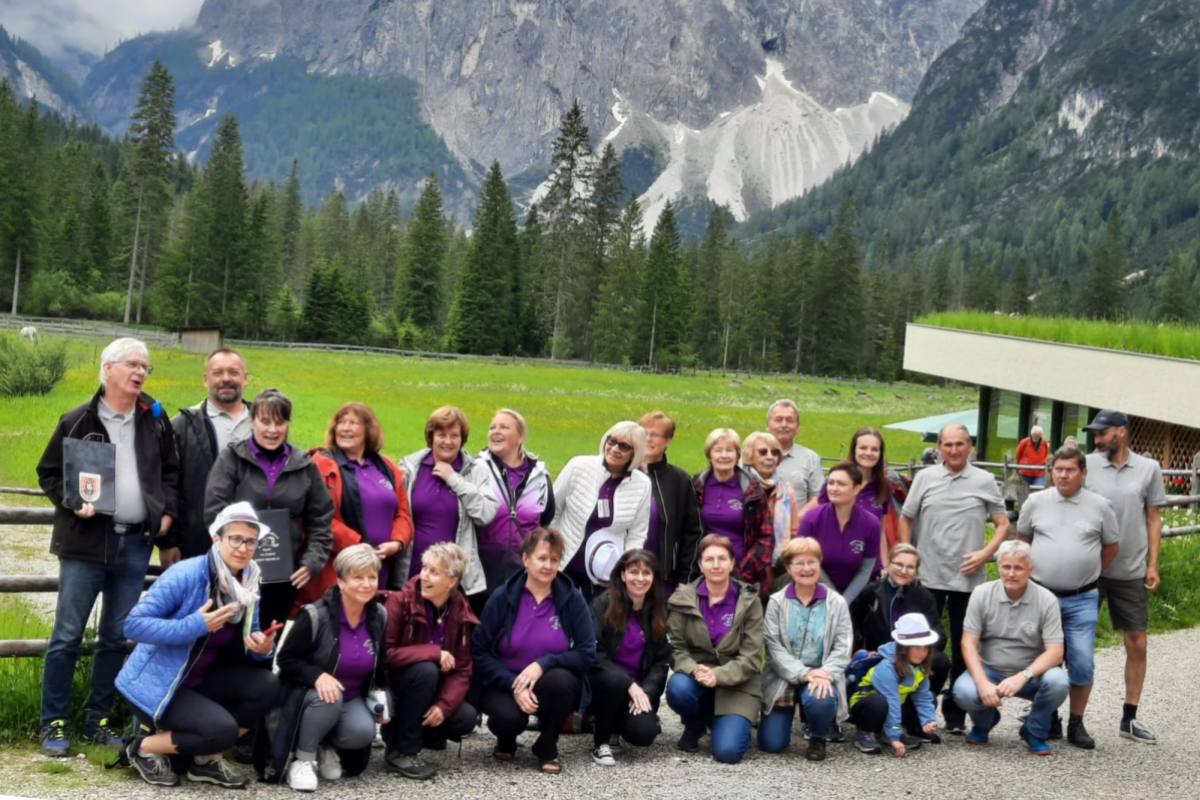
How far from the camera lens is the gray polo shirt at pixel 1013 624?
7.23m

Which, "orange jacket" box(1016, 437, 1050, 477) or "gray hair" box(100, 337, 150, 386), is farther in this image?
"orange jacket" box(1016, 437, 1050, 477)

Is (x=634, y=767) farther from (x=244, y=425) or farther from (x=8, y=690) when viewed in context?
(x=8, y=690)

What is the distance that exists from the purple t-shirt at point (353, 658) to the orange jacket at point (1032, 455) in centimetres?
1806

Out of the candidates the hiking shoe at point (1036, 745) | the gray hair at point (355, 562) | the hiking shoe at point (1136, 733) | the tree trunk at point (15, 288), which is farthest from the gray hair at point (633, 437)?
the tree trunk at point (15, 288)

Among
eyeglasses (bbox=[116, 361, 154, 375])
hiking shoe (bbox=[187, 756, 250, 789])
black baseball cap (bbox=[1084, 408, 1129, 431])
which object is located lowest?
hiking shoe (bbox=[187, 756, 250, 789])

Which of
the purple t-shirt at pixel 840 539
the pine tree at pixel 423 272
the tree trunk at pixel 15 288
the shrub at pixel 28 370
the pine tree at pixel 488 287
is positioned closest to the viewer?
the purple t-shirt at pixel 840 539

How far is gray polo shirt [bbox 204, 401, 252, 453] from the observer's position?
6.58 meters

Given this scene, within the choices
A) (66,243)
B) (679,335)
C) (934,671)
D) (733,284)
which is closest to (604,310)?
(679,335)

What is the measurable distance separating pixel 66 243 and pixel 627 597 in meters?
85.4

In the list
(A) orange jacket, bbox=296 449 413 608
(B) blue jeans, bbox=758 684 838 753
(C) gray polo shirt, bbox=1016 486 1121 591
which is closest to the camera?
(A) orange jacket, bbox=296 449 413 608

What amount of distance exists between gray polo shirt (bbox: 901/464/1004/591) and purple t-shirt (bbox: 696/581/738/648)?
5.15ft

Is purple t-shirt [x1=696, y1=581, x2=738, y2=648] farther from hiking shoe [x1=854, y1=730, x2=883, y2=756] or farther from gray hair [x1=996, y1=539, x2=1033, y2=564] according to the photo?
gray hair [x1=996, y1=539, x2=1033, y2=564]

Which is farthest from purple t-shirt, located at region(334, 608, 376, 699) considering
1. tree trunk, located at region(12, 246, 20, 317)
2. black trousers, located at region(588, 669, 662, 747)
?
tree trunk, located at region(12, 246, 20, 317)

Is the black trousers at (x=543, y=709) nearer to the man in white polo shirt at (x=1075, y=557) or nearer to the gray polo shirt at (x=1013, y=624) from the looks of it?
the gray polo shirt at (x=1013, y=624)
